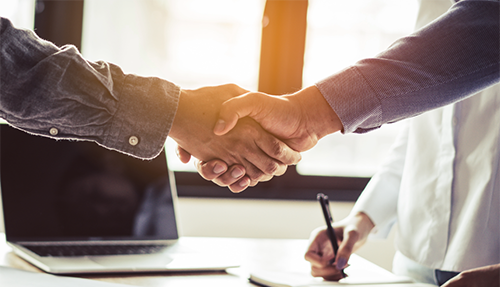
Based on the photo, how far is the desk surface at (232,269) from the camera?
2.52ft

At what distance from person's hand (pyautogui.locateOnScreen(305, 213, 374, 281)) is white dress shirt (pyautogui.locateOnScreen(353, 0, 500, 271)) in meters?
0.05

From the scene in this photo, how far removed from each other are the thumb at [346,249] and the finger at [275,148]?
24cm

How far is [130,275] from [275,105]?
1.52 ft

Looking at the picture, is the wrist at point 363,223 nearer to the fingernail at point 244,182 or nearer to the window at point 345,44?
the fingernail at point 244,182

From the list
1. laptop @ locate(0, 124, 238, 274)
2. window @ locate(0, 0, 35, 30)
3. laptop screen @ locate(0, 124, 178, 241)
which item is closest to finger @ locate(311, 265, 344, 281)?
laptop @ locate(0, 124, 238, 274)

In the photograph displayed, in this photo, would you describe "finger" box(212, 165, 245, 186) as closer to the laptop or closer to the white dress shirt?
the laptop

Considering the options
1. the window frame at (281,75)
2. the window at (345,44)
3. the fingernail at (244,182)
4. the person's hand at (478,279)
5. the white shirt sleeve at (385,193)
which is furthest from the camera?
the window at (345,44)

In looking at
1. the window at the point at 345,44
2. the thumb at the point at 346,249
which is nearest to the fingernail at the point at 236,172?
the thumb at the point at 346,249

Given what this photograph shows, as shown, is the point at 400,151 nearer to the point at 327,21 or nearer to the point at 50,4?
the point at 327,21

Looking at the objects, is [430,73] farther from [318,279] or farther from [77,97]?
[77,97]

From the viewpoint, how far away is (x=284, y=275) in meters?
0.84

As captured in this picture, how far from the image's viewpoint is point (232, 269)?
874mm

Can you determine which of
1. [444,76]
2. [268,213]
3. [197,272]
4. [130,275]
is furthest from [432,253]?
[268,213]

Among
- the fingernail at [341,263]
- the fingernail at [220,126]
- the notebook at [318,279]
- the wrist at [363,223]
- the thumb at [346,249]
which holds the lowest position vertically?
the notebook at [318,279]
